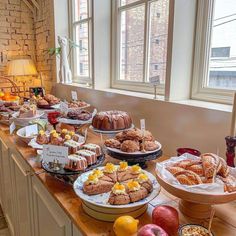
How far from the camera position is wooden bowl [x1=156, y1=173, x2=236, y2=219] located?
70 cm

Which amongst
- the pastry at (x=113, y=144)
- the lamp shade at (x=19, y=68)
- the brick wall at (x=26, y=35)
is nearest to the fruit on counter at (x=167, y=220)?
the pastry at (x=113, y=144)

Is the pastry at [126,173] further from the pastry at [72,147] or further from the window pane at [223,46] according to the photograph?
the window pane at [223,46]

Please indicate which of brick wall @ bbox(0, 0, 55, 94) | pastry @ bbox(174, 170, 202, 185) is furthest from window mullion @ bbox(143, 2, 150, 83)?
brick wall @ bbox(0, 0, 55, 94)

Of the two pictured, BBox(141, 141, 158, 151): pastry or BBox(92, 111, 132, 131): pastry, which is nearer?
BBox(141, 141, 158, 151): pastry

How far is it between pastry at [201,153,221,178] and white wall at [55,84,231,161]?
32cm

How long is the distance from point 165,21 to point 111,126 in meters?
0.86

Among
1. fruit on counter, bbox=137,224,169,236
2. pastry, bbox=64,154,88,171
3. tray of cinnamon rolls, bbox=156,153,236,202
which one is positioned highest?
tray of cinnamon rolls, bbox=156,153,236,202

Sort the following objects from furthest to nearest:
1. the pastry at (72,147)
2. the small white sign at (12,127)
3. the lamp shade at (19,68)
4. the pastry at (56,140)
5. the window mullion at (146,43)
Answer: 1. the lamp shade at (19,68)
2. the window mullion at (146,43)
3. the small white sign at (12,127)
4. the pastry at (56,140)
5. the pastry at (72,147)

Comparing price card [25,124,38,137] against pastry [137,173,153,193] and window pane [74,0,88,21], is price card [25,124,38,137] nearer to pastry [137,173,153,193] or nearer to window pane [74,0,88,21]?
pastry [137,173,153,193]

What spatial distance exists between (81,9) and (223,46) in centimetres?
194

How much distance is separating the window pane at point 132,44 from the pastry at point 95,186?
1.24 m

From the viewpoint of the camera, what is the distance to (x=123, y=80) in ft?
6.98

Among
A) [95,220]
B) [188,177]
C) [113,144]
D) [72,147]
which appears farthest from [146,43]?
[95,220]

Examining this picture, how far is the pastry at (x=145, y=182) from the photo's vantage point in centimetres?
82
